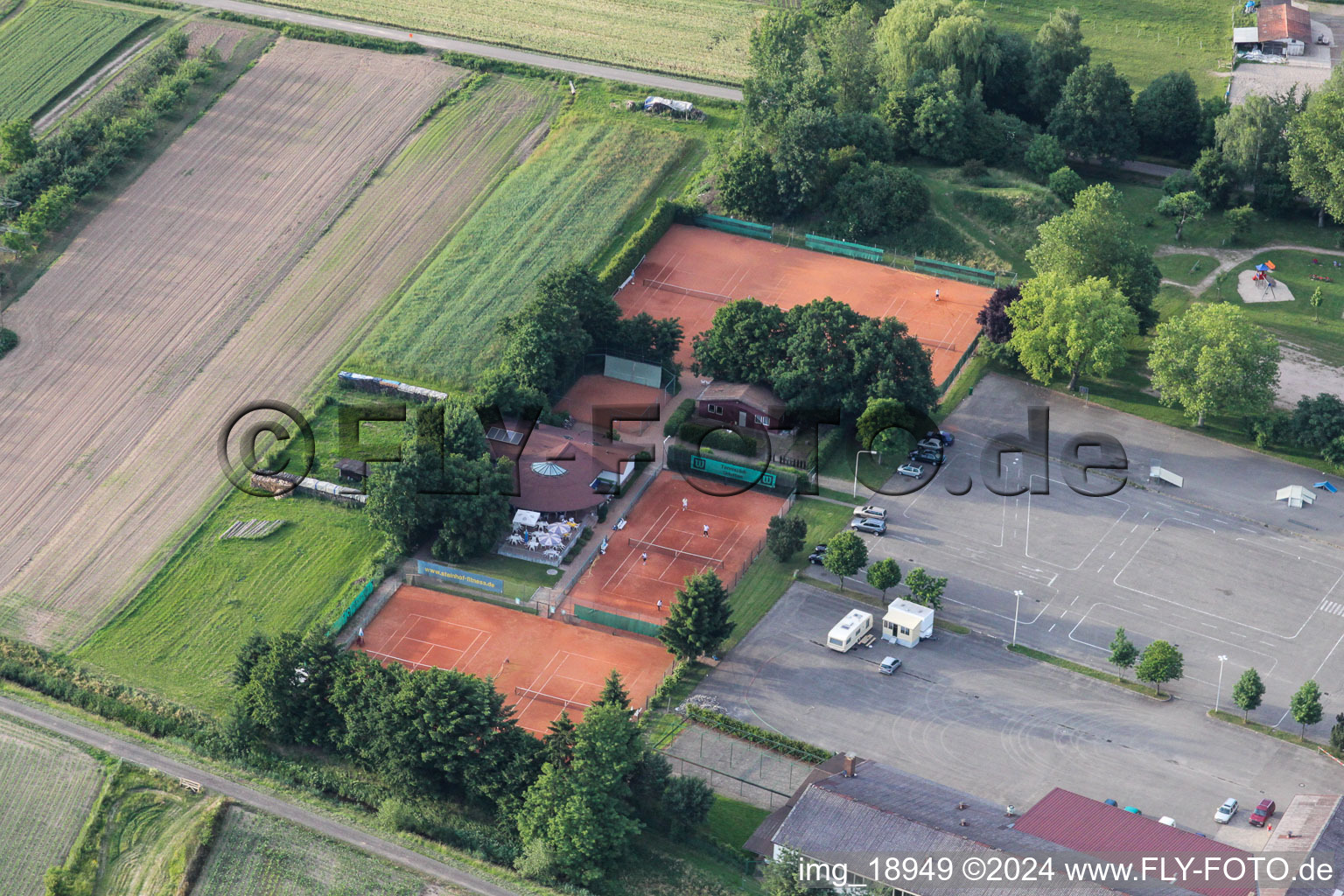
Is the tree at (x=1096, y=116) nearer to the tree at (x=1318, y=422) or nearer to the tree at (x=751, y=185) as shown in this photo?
the tree at (x=751, y=185)

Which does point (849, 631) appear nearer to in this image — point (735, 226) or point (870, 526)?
point (870, 526)

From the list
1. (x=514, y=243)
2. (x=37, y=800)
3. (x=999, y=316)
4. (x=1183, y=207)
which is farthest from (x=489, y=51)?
(x=37, y=800)

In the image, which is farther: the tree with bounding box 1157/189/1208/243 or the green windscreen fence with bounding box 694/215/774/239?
the green windscreen fence with bounding box 694/215/774/239

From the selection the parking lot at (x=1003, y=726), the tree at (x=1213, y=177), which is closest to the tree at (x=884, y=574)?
the parking lot at (x=1003, y=726)

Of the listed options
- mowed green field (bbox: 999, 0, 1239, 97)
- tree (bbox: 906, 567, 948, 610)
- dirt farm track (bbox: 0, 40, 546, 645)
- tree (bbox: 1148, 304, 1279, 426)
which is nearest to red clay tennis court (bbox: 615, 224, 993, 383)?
tree (bbox: 1148, 304, 1279, 426)

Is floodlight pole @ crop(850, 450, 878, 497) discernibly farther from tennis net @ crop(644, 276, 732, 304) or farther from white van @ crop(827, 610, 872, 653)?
tennis net @ crop(644, 276, 732, 304)
